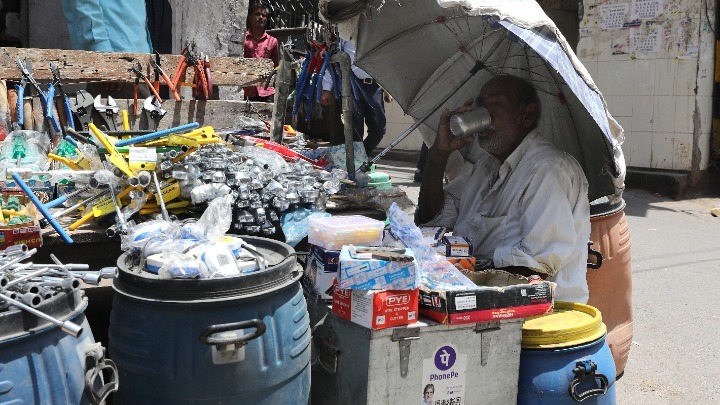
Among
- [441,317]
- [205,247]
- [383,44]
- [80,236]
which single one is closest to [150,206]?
[80,236]

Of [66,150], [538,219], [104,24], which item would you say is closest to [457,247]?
[538,219]

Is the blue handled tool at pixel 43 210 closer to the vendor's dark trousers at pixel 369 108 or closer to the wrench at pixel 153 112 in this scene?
the wrench at pixel 153 112

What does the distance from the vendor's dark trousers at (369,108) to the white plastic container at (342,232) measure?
344 centimetres

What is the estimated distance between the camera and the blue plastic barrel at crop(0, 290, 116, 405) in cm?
167

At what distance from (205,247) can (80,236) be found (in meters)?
0.89

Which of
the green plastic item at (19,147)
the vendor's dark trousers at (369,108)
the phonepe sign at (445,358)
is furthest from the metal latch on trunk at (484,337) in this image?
the vendor's dark trousers at (369,108)

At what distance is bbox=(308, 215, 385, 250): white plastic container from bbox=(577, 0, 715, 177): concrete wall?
683 cm

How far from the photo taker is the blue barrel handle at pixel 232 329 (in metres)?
2.02

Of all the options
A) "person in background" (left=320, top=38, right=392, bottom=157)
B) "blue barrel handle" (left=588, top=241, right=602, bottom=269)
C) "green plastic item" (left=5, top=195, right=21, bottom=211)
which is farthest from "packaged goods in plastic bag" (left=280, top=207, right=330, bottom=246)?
"person in background" (left=320, top=38, right=392, bottom=157)

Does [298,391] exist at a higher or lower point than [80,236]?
lower

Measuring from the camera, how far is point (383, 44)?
12.7 ft

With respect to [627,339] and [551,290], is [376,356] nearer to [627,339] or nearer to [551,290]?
[551,290]

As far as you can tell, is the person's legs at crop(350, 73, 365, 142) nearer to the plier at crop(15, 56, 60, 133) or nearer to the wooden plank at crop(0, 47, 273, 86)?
the wooden plank at crop(0, 47, 273, 86)

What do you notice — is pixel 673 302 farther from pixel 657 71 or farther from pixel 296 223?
pixel 657 71
